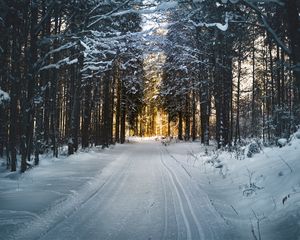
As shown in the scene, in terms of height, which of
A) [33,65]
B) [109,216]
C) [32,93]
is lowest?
[109,216]

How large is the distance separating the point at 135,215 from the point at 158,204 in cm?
115

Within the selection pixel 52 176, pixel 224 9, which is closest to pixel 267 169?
pixel 224 9

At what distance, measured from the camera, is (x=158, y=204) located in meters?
8.75

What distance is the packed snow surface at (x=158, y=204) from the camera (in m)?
6.54

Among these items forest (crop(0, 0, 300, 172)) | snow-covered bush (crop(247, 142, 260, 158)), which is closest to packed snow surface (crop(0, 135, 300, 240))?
snow-covered bush (crop(247, 142, 260, 158))

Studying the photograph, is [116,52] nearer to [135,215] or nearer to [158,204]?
[158,204]

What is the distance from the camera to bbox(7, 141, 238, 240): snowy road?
639 centimetres

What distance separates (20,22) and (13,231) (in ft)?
32.1

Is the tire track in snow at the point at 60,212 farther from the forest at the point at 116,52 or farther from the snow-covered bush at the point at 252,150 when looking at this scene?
the snow-covered bush at the point at 252,150

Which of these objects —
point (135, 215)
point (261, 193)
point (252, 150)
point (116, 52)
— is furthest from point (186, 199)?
point (116, 52)

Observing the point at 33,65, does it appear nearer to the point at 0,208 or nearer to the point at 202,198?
the point at 0,208

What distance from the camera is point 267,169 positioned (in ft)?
→ 35.2

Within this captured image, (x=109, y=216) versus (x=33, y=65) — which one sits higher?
(x=33, y=65)

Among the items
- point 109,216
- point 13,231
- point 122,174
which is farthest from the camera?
point 122,174
